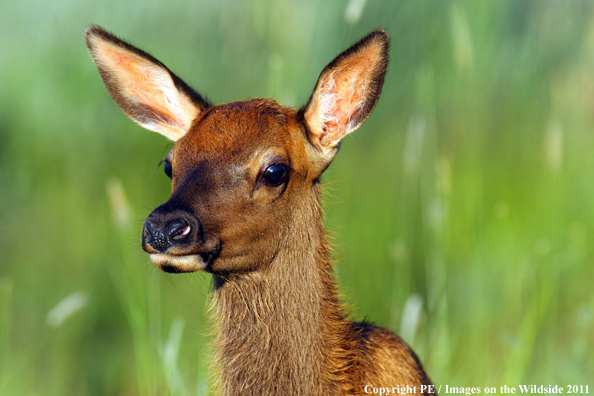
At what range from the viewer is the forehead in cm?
369

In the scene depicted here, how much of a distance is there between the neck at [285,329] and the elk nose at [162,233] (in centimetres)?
58

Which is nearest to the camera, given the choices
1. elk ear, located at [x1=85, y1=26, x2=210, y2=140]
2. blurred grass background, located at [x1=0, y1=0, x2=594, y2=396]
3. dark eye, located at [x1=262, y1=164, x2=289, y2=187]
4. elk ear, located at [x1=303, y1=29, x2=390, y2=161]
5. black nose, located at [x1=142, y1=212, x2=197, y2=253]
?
black nose, located at [x1=142, y1=212, x2=197, y2=253]

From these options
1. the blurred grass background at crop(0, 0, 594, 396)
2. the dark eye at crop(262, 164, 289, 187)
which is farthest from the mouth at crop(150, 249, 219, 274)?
the blurred grass background at crop(0, 0, 594, 396)

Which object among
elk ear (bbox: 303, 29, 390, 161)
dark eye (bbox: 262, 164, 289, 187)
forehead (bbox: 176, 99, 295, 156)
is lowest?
dark eye (bbox: 262, 164, 289, 187)

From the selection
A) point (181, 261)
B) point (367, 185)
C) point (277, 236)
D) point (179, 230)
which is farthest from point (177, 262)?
point (367, 185)

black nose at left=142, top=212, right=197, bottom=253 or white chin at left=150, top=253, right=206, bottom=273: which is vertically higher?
black nose at left=142, top=212, right=197, bottom=253

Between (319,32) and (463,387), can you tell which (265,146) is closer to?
(463,387)

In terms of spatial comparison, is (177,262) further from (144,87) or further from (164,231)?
(144,87)

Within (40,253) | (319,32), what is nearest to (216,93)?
(319,32)

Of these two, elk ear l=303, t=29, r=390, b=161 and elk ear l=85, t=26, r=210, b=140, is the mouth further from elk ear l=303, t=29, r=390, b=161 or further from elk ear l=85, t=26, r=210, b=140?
elk ear l=85, t=26, r=210, b=140

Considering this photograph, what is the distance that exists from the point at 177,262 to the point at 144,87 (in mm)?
1464

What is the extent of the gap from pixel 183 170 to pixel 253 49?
3.94 m

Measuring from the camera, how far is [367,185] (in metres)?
7.16

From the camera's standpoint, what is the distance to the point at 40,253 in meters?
6.46
